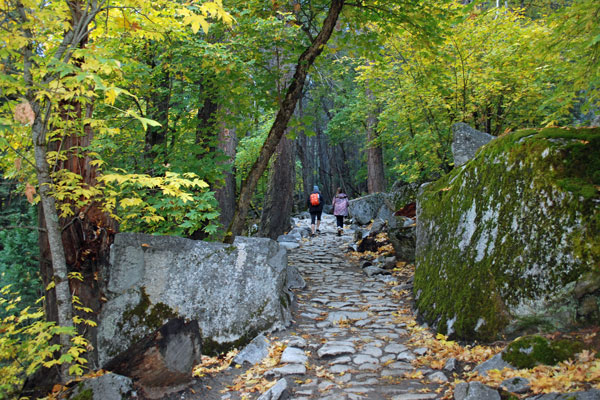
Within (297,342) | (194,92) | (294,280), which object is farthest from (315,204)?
(297,342)

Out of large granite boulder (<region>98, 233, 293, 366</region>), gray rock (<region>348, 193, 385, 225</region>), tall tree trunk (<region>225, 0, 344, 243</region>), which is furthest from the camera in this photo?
gray rock (<region>348, 193, 385, 225</region>)

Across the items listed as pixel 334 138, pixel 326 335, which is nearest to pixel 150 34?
pixel 326 335

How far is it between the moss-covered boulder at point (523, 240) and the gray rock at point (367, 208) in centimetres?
931

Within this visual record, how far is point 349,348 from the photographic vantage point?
465cm

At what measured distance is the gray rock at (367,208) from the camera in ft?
47.3

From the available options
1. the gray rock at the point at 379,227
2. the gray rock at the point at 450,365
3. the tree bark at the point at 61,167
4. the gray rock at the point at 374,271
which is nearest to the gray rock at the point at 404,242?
the gray rock at the point at 374,271

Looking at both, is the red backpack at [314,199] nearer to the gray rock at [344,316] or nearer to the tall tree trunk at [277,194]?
the tall tree trunk at [277,194]

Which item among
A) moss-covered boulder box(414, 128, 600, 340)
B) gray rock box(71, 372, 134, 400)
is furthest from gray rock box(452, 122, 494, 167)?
gray rock box(71, 372, 134, 400)

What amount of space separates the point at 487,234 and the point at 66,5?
16.3 ft

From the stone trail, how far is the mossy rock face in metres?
0.69

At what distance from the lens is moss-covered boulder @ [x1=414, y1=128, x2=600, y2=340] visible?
10.8 feet

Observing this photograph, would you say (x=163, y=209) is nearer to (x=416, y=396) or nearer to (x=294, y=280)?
(x=294, y=280)

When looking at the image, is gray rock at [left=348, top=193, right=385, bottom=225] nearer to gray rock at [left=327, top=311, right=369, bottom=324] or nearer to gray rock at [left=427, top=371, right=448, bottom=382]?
gray rock at [left=327, top=311, right=369, bottom=324]

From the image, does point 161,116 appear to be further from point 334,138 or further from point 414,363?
point 334,138
